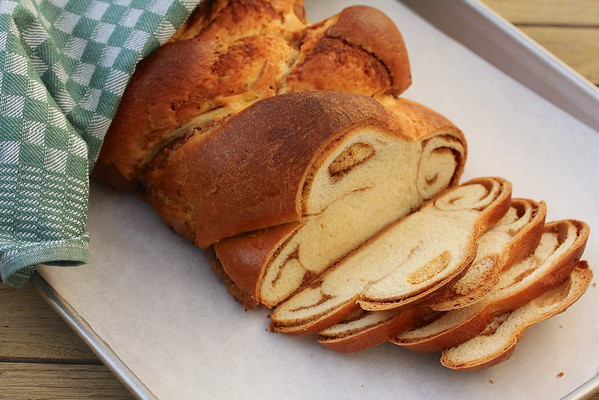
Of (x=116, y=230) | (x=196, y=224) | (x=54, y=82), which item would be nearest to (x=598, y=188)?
(x=196, y=224)

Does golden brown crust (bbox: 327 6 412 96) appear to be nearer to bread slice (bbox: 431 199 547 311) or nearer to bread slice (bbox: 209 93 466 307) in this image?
bread slice (bbox: 209 93 466 307)

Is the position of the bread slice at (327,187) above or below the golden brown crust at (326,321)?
above

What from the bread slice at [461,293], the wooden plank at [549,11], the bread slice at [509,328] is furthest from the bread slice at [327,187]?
the wooden plank at [549,11]

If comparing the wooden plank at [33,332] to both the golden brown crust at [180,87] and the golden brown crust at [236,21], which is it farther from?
the golden brown crust at [236,21]

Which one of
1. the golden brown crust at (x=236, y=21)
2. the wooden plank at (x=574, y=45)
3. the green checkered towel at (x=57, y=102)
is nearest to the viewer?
the green checkered towel at (x=57, y=102)

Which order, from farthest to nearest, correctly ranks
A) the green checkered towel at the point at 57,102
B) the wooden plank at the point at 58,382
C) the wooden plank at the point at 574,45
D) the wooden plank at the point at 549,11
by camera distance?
the wooden plank at the point at 549,11 < the wooden plank at the point at 574,45 < the wooden plank at the point at 58,382 < the green checkered towel at the point at 57,102

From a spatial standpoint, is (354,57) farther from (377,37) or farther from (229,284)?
(229,284)

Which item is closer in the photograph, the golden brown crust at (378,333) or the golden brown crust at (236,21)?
the golden brown crust at (378,333)

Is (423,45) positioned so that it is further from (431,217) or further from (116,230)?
(116,230)
